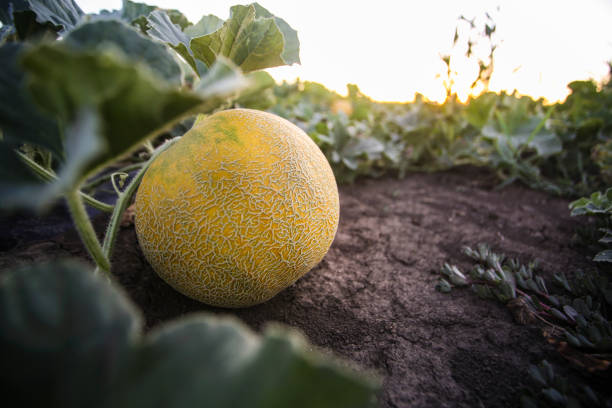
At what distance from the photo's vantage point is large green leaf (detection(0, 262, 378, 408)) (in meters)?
0.42

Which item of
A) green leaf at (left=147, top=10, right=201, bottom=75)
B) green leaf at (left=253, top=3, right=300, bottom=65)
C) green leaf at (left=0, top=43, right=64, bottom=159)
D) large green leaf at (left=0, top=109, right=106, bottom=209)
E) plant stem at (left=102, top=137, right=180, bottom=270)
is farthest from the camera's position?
green leaf at (left=253, top=3, right=300, bottom=65)

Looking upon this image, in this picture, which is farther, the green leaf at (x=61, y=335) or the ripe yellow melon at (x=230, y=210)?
the ripe yellow melon at (x=230, y=210)

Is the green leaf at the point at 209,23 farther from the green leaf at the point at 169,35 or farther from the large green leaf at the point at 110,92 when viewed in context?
the large green leaf at the point at 110,92

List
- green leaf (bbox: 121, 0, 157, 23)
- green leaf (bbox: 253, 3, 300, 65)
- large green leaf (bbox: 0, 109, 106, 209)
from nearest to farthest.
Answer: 1. large green leaf (bbox: 0, 109, 106, 209)
2. green leaf (bbox: 253, 3, 300, 65)
3. green leaf (bbox: 121, 0, 157, 23)

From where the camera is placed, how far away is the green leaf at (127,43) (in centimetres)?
70

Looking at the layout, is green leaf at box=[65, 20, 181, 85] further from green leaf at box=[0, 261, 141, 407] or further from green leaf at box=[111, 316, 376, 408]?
green leaf at box=[111, 316, 376, 408]

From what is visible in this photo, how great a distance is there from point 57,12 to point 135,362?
4.86 feet

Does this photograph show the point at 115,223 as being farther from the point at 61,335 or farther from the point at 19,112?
the point at 61,335

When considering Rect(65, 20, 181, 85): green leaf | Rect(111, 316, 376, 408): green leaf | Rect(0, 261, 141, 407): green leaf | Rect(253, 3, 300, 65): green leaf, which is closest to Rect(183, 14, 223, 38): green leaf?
Rect(253, 3, 300, 65): green leaf

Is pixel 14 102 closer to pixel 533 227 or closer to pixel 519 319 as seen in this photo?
pixel 519 319

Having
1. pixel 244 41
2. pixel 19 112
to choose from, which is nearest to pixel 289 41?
pixel 244 41

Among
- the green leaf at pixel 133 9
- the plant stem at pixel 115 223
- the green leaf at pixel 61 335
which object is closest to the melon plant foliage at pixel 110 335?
the green leaf at pixel 61 335

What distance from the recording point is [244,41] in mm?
1308

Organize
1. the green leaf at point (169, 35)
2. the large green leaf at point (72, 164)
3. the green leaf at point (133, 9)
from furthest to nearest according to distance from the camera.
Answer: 1. the green leaf at point (133, 9)
2. the green leaf at point (169, 35)
3. the large green leaf at point (72, 164)
